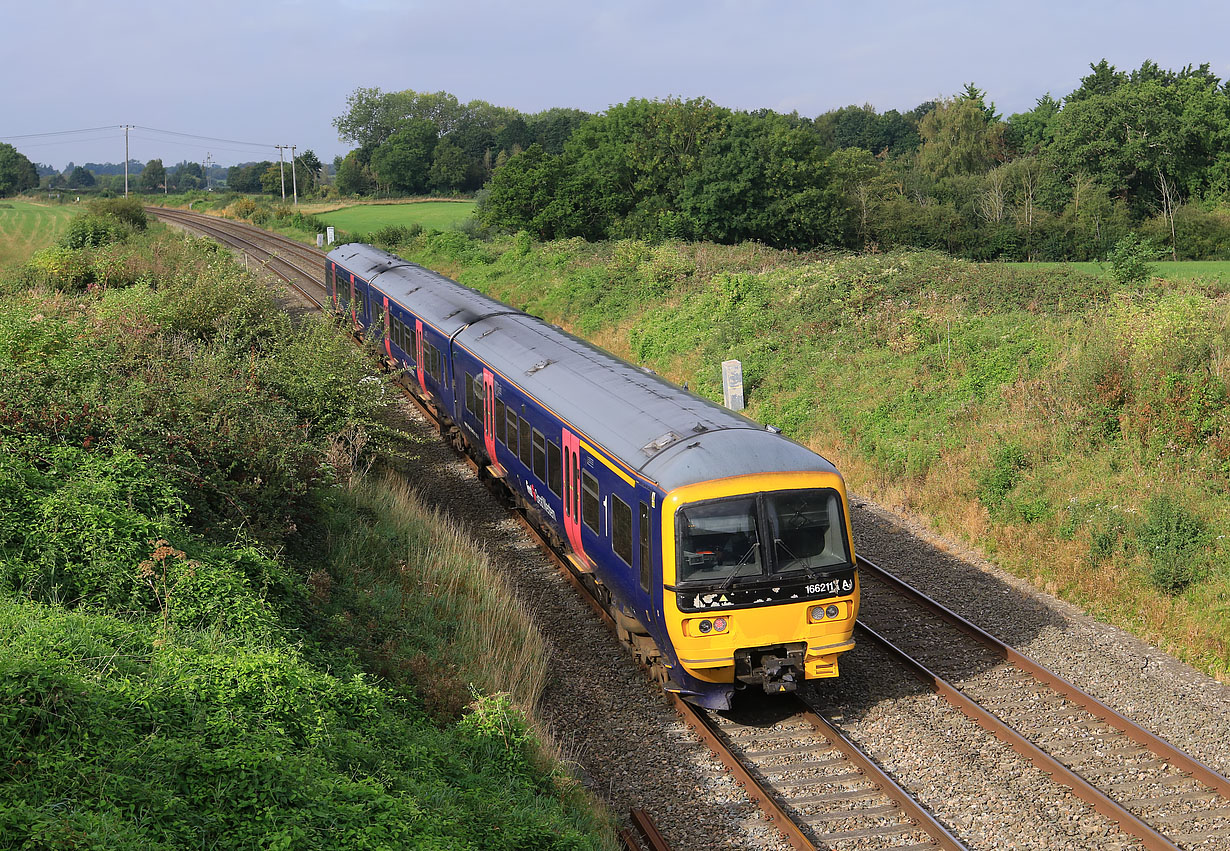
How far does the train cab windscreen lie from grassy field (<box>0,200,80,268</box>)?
94.5 ft

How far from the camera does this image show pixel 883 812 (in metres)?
8.53

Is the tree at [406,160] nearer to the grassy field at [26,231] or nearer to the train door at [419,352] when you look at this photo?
the grassy field at [26,231]

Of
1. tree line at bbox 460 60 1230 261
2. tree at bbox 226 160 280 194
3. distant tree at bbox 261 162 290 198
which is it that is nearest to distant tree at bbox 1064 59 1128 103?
tree line at bbox 460 60 1230 261

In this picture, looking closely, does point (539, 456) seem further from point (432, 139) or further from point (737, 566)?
point (432, 139)

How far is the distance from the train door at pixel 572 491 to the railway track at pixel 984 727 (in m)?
2.73

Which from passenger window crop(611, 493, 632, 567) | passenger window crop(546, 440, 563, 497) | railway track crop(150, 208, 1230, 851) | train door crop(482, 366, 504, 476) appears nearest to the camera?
railway track crop(150, 208, 1230, 851)

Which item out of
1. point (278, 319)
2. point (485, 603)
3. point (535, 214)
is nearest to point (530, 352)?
point (485, 603)

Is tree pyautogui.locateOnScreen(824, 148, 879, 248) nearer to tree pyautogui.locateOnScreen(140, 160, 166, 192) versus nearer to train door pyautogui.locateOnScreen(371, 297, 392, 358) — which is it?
train door pyautogui.locateOnScreen(371, 297, 392, 358)

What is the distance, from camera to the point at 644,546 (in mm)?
10078

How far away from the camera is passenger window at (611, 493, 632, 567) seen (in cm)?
1050

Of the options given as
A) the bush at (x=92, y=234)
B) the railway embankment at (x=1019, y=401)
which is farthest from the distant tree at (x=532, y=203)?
the railway embankment at (x=1019, y=401)

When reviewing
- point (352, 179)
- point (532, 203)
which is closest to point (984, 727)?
point (532, 203)

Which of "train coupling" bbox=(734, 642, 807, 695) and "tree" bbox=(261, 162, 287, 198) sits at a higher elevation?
"tree" bbox=(261, 162, 287, 198)

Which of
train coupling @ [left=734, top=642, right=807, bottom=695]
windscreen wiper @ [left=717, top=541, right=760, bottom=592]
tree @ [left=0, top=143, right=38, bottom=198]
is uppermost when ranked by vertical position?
tree @ [left=0, top=143, right=38, bottom=198]
